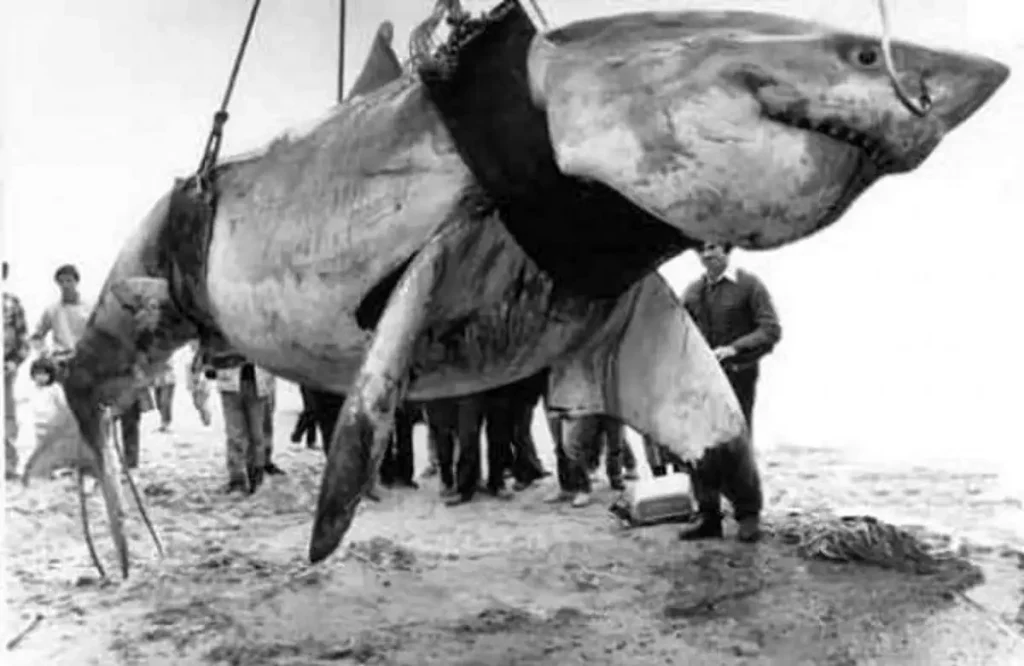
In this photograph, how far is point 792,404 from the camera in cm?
118

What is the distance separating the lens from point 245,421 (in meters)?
1.17

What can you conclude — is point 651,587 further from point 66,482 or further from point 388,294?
point 66,482

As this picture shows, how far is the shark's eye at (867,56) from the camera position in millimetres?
900

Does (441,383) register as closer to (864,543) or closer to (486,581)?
(486,581)

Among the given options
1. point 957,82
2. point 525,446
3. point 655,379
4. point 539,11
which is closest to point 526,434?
point 525,446

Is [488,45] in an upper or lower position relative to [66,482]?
upper

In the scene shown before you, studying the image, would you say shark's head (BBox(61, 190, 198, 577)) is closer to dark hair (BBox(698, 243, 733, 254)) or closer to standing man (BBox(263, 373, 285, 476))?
standing man (BBox(263, 373, 285, 476))

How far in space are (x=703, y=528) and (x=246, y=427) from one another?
367mm

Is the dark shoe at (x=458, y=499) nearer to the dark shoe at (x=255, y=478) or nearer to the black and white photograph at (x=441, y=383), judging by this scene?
the black and white photograph at (x=441, y=383)

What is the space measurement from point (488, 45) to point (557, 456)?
0.34 m

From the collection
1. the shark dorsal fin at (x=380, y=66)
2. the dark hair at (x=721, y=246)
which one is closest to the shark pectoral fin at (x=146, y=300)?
the shark dorsal fin at (x=380, y=66)

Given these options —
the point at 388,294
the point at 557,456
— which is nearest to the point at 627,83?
the point at 388,294

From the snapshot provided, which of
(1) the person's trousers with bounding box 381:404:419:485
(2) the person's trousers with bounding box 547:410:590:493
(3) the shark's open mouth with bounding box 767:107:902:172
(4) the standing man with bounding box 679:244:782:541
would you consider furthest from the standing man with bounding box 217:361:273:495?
(3) the shark's open mouth with bounding box 767:107:902:172

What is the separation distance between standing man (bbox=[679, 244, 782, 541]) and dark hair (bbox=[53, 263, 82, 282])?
47 cm
